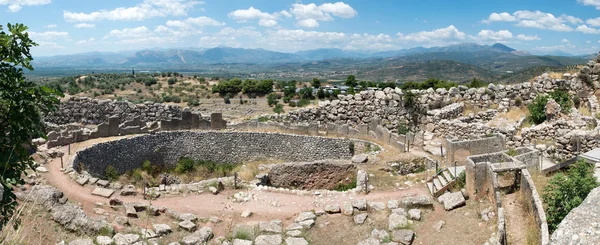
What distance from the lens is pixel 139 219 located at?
11.8 m

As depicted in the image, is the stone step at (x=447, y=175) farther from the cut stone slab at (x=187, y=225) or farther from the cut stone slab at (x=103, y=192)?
the cut stone slab at (x=103, y=192)

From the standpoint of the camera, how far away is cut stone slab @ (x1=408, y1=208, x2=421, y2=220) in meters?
11.0

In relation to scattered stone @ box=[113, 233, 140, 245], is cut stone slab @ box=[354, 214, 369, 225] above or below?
below

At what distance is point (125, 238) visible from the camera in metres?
9.91

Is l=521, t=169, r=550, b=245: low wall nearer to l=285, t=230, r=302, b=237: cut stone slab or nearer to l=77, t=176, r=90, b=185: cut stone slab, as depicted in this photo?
l=285, t=230, r=302, b=237: cut stone slab

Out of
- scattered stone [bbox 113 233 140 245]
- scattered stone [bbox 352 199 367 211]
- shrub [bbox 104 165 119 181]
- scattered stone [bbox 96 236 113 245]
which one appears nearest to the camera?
scattered stone [bbox 96 236 113 245]

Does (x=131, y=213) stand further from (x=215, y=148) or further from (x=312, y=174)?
(x=215, y=148)

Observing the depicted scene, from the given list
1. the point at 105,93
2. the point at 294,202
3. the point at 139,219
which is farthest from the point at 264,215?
the point at 105,93

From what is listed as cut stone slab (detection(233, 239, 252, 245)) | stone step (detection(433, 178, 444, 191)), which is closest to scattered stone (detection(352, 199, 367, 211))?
stone step (detection(433, 178, 444, 191))

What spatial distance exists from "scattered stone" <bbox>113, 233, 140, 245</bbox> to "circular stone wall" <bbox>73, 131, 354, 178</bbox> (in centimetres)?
975

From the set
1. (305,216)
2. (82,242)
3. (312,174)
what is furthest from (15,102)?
(312,174)

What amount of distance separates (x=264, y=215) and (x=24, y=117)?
8.05m

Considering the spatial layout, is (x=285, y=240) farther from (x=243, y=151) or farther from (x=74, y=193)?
(x=243, y=151)

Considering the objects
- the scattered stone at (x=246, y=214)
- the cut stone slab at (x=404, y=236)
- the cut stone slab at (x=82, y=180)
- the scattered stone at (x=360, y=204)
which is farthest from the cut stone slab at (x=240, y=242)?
the cut stone slab at (x=82, y=180)
